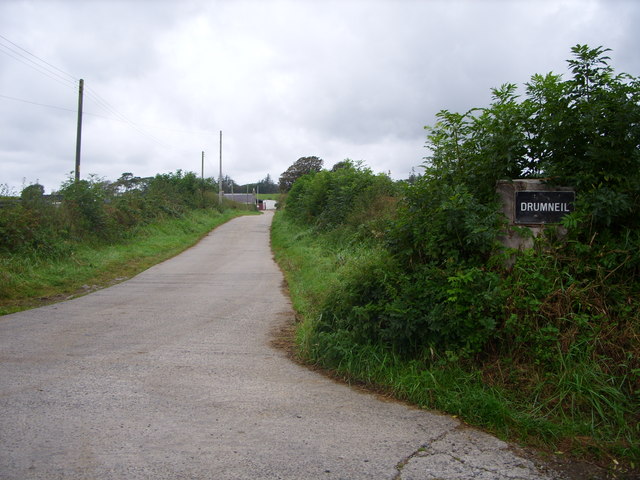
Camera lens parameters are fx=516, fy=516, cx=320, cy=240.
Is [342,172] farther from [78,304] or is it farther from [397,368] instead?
[397,368]

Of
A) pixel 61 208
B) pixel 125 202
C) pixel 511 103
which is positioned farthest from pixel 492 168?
pixel 125 202

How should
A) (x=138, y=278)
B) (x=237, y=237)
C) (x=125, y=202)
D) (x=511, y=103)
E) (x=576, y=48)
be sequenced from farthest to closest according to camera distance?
1. (x=237, y=237)
2. (x=125, y=202)
3. (x=138, y=278)
4. (x=511, y=103)
5. (x=576, y=48)

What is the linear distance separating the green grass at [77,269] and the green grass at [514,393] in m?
7.45

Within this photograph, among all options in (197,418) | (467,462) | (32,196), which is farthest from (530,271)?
(32,196)

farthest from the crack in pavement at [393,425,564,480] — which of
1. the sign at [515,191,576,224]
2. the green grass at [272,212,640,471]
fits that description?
the sign at [515,191,576,224]

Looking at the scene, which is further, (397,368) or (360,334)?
(360,334)

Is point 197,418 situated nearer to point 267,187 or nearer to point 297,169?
point 297,169

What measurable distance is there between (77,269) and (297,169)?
6508cm

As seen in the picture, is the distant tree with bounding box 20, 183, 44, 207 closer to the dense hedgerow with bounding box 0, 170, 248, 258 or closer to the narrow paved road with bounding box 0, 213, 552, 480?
the dense hedgerow with bounding box 0, 170, 248, 258

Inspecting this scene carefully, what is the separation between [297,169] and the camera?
78.4 m

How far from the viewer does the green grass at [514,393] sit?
13.1 ft

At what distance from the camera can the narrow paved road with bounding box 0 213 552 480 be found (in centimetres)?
363

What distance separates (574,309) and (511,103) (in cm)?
254

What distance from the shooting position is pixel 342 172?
2266 cm
